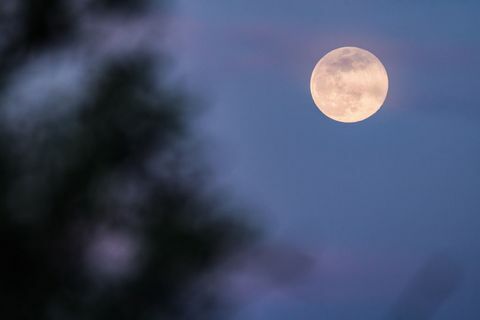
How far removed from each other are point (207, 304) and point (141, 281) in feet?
0.91

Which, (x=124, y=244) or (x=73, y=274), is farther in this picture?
(x=124, y=244)

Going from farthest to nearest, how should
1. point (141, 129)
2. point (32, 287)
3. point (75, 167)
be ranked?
1. point (141, 129)
2. point (75, 167)
3. point (32, 287)

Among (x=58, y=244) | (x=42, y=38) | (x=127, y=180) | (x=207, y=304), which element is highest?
(x=42, y=38)

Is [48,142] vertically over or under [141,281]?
over

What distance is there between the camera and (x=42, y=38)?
14.1 ft

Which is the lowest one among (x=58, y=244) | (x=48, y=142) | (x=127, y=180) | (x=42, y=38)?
(x=58, y=244)

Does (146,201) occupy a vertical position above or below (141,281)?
above

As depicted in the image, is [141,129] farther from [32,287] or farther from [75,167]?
[32,287]

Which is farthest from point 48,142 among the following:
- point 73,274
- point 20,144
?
point 73,274

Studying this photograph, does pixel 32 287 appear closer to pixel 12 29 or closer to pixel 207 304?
pixel 207 304

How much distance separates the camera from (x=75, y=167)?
→ 12.2ft

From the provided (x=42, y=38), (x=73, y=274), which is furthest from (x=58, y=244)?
(x=42, y=38)

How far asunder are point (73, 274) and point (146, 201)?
18.8 inches

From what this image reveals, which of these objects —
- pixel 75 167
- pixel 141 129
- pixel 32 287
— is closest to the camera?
pixel 32 287
